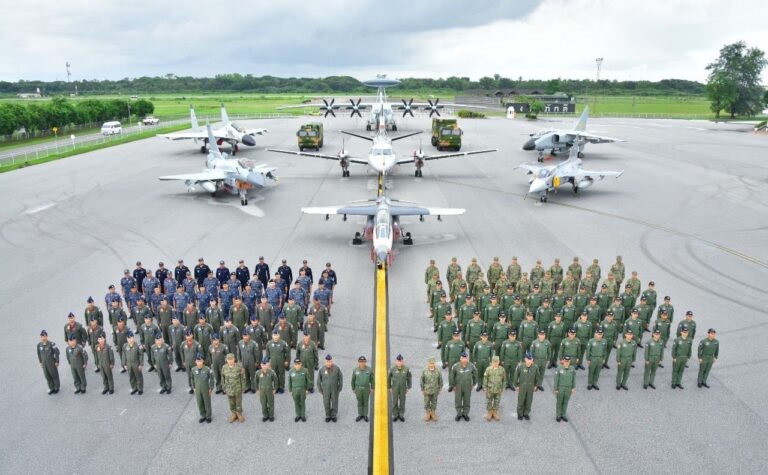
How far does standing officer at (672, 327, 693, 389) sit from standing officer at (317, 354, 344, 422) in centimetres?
671

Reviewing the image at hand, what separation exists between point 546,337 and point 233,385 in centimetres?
681

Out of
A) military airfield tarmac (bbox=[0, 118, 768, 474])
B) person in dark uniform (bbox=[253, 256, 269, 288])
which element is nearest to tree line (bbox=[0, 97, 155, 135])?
military airfield tarmac (bbox=[0, 118, 768, 474])

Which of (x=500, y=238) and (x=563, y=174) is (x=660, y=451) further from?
(x=563, y=174)

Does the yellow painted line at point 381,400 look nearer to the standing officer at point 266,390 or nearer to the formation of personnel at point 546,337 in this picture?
the formation of personnel at point 546,337

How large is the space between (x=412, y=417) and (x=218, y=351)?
155 inches

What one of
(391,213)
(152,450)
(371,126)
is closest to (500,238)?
(391,213)

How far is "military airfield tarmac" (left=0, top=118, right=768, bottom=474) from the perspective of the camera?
334 inches

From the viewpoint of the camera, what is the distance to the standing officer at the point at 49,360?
9.98 metres

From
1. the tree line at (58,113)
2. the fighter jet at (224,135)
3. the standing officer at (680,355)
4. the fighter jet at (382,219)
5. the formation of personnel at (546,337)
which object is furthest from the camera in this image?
the tree line at (58,113)

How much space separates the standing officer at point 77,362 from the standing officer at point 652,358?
1109 cm

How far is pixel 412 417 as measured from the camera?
9.44 m

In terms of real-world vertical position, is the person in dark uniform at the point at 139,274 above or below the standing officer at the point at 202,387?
above

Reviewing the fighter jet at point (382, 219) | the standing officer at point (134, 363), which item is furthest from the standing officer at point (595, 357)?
the standing officer at point (134, 363)

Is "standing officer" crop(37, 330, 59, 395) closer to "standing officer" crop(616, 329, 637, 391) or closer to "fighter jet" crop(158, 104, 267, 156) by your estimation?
"standing officer" crop(616, 329, 637, 391)
